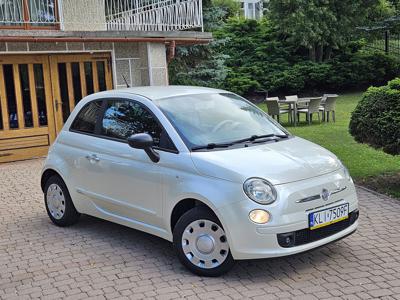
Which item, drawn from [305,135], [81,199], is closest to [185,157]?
[81,199]

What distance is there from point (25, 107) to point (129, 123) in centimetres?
721

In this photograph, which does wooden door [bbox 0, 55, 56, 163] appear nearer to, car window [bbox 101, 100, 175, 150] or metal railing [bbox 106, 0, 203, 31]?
metal railing [bbox 106, 0, 203, 31]

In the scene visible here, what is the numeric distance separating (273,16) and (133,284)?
22.6 meters

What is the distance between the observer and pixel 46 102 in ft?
40.6

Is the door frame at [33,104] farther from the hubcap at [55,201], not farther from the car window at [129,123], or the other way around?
the car window at [129,123]

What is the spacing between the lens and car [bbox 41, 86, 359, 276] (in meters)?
4.48

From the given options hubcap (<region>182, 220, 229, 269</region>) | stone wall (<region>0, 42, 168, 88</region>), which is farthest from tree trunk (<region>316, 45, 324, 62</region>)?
hubcap (<region>182, 220, 229, 269</region>)

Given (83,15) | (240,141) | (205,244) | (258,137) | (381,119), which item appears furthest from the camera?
(83,15)

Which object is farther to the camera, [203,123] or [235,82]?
[235,82]

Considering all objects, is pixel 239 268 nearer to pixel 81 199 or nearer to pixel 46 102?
pixel 81 199

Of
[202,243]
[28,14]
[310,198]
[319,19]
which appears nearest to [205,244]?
[202,243]

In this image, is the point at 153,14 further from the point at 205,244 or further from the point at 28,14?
the point at 205,244

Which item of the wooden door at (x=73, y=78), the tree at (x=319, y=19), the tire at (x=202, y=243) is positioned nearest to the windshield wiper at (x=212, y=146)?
the tire at (x=202, y=243)

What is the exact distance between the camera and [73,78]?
12.7m
